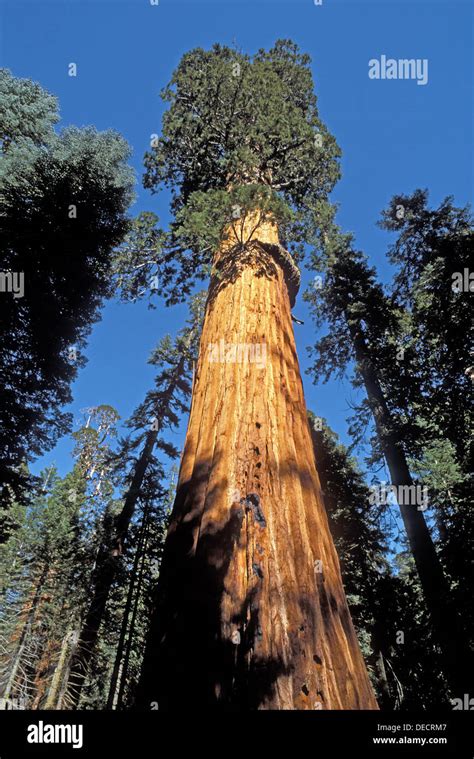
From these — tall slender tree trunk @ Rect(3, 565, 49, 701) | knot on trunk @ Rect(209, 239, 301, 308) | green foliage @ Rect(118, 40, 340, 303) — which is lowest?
tall slender tree trunk @ Rect(3, 565, 49, 701)

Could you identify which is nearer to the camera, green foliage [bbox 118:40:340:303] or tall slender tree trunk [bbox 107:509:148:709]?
green foliage [bbox 118:40:340:303]

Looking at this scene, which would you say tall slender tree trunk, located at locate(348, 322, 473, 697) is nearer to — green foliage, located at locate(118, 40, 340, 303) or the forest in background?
the forest in background

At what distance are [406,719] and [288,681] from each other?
142 centimetres

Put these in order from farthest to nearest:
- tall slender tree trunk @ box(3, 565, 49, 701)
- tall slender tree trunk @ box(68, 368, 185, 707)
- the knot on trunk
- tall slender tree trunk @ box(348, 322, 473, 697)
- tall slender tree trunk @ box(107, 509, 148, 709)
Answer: tall slender tree trunk @ box(68, 368, 185, 707) → tall slender tree trunk @ box(3, 565, 49, 701) → tall slender tree trunk @ box(107, 509, 148, 709) → tall slender tree trunk @ box(348, 322, 473, 697) → the knot on trunk

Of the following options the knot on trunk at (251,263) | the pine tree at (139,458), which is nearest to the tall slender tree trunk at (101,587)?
the pine tree at (139,458)

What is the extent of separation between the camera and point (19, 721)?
7.20 feet

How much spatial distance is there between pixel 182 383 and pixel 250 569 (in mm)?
15052

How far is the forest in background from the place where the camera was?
7469mm

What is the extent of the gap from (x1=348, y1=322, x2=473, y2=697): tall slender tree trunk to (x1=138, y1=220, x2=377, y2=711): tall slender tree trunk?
6680 mm

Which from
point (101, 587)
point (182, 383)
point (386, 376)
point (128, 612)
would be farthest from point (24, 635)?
point (386, 376)

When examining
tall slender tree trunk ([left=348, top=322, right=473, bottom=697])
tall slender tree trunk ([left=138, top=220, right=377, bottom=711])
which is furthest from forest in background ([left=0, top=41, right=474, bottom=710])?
tall slender tree trunk ([left=138, top=220, right=377, bottom=711])

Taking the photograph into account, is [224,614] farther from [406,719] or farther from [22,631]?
[22,631]

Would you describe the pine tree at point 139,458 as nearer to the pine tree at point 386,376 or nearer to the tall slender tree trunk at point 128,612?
the tall slender tree trunk at point 128,612

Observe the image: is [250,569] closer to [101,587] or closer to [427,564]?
[427,564]
